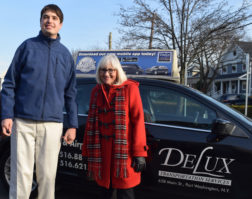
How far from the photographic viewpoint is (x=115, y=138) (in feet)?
7.23

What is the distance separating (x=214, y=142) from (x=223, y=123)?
24 centimetres

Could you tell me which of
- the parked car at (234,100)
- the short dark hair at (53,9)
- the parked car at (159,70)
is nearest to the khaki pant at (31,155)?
the short dark hair at (53,9)

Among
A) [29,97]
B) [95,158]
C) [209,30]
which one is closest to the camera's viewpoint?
[29,97]

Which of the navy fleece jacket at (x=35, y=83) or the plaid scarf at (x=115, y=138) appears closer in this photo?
the navy fleece jacket at (x=35, y=83)

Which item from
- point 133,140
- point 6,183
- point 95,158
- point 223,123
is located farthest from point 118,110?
point 6,183

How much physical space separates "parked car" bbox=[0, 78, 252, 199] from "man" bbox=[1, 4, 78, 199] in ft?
1.79

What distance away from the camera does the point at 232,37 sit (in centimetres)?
1627

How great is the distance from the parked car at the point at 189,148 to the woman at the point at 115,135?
421mm

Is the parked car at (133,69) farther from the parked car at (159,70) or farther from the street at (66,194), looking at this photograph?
the street at (66,194)

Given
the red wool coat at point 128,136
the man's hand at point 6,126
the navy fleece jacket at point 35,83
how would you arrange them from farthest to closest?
the red wool coat at point 128,136, the navy fleece jacket at point 35,83, the man's hand at point 6,126

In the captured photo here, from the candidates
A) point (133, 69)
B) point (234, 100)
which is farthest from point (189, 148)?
point (234, 100)

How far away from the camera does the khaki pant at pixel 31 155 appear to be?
83.1 inches

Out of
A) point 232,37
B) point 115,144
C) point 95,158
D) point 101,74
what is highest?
point 232,37

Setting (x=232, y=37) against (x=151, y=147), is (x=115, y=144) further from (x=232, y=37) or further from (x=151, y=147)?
(x=232, y=37)
